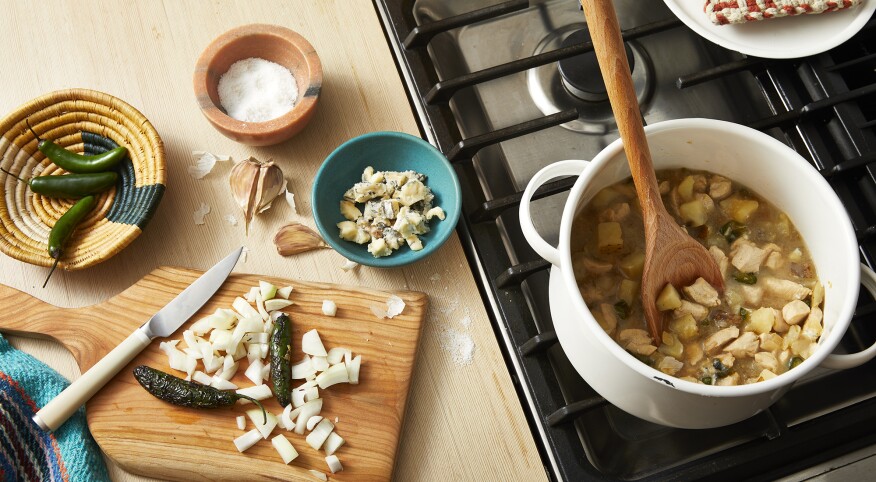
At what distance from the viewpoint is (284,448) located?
0.94 meters

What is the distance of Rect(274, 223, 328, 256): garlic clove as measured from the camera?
1038mm

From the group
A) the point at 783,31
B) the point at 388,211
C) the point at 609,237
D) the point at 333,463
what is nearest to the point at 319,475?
the point at 333,463

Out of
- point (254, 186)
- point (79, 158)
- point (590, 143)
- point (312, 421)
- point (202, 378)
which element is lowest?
point (312, 421)

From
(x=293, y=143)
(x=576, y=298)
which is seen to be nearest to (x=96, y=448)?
(x=293, y=143)

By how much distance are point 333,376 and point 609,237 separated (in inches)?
15.5

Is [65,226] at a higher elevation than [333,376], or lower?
higher

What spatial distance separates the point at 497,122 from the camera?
1.08m

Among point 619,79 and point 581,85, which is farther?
point 581,85

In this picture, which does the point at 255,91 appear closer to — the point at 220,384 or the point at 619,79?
the point at 220,384

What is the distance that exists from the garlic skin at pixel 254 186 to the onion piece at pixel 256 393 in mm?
228

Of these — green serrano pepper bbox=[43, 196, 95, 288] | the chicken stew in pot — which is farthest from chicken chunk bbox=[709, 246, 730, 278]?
green serrano pepper bbox=[43, 196, 95, 288]

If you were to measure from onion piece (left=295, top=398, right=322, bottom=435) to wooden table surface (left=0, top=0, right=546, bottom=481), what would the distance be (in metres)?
0.12

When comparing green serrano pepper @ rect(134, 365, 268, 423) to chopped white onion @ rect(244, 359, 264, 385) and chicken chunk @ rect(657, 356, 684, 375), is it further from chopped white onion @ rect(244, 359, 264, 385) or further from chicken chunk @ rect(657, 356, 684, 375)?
chicken chunk @ rect(657, 356, 684, 375)

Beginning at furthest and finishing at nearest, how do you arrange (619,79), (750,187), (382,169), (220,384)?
(382,169) < (220,384) < (750,187) < (619,79)
